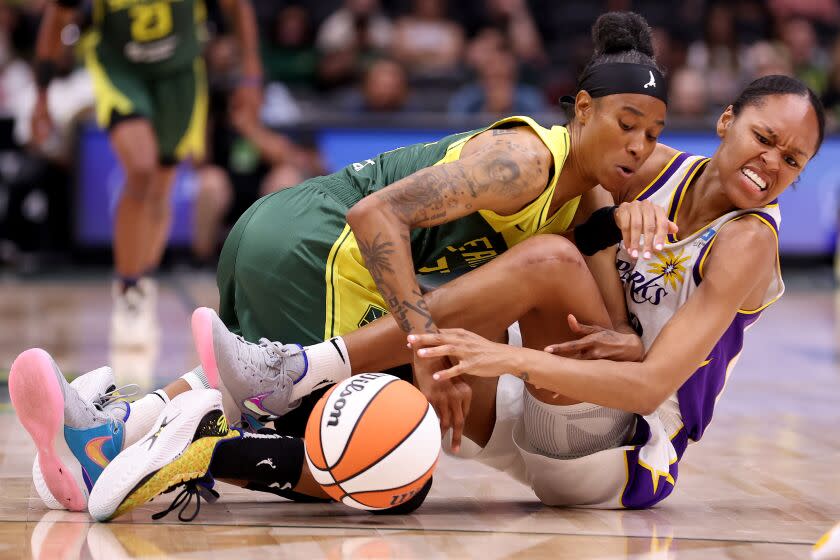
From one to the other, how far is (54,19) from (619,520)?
14.9ft

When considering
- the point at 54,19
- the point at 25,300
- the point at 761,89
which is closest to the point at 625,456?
the point at 761,89

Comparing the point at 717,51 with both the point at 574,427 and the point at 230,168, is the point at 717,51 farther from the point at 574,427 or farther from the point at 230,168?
the point at 574,427

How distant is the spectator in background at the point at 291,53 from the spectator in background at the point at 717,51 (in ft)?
11.5

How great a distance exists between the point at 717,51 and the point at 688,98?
1427 millimetres

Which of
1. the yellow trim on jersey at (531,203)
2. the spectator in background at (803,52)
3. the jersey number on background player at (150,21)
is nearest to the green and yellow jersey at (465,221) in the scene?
the yellow trim on jersey at (531,203)

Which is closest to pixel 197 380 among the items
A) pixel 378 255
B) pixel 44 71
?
pixel 378 255

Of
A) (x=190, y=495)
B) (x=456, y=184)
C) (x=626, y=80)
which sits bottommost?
(x=190, y=495)

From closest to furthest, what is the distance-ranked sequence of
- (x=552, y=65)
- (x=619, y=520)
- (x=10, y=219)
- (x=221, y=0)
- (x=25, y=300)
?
(x=619, y=520)
(x=221, y=0)
(x=25, y=300)
(x=10, y=219)
(x=552, y=65)

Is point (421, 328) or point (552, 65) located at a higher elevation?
point (421, 328)

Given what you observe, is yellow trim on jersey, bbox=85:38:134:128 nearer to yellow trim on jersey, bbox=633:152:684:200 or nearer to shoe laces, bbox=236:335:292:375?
shoe laces, bbox=236:335:292:375

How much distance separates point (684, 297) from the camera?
3219 millimetres

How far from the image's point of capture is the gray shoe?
9.69ft

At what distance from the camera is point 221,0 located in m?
6.84

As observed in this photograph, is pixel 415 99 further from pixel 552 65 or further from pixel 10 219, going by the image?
pixel 10 219
